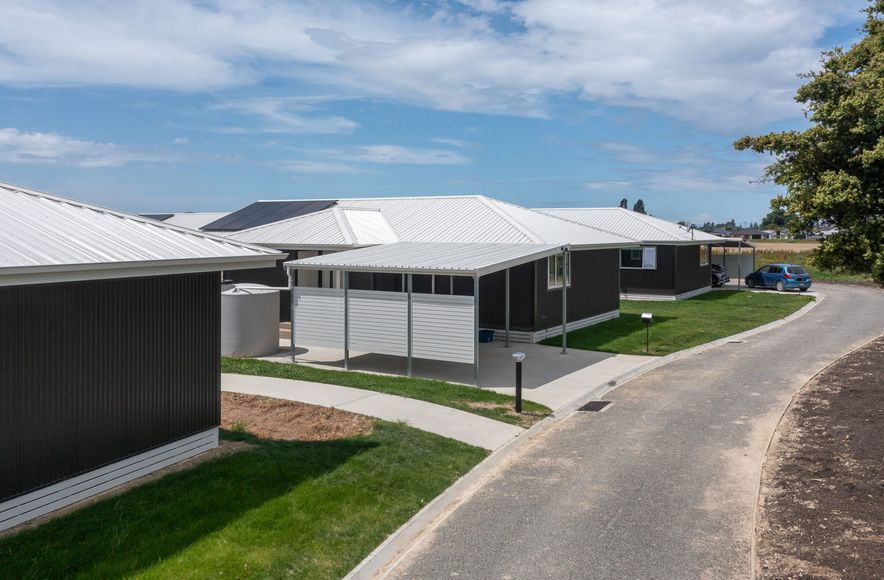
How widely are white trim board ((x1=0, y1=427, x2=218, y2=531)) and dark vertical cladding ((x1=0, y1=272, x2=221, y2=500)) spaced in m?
0.10

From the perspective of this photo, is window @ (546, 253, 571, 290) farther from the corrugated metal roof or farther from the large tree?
the corrugated metal roof

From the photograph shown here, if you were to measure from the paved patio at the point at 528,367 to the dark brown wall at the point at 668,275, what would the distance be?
1496cm

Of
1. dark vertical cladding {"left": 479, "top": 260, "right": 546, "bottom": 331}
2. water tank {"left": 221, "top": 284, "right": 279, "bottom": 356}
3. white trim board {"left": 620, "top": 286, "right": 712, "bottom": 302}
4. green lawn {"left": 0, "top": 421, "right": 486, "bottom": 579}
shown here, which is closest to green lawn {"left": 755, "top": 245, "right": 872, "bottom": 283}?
white trim board {"left": 620, "top": 286, "right": 712, "bottom": 302}

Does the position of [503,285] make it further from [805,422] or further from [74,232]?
[74,232]

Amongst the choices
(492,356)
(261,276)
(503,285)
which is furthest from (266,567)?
(261,276)

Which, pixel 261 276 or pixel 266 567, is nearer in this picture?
pixel 266 567

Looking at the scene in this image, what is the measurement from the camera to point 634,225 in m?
36.2

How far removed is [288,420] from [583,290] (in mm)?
14199

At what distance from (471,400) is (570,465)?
3.73m

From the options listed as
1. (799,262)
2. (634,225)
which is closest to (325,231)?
(634,225)

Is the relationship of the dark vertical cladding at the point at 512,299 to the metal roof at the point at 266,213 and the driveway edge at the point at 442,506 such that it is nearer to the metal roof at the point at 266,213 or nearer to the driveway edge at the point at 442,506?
the driveway edge at the point at 442,506

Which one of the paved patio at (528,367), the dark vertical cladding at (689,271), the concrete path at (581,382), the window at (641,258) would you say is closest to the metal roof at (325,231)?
the paved patio at (528,367)

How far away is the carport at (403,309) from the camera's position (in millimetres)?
15586

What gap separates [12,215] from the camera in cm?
923
